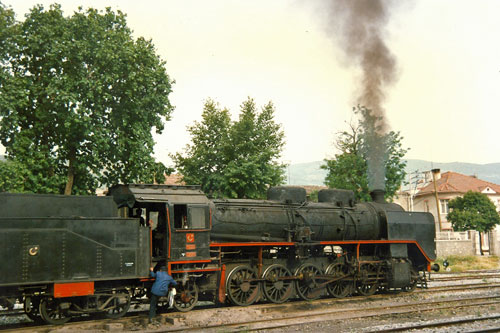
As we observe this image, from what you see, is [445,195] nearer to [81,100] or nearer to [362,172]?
[362,172]

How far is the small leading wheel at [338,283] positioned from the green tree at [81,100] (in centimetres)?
1067

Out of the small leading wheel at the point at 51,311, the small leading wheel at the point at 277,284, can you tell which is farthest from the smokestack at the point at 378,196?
the small leading wheel at the point at 51,311

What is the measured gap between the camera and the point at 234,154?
2823 centimetres

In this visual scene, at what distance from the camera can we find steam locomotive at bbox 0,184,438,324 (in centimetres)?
983

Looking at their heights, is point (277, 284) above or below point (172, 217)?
below

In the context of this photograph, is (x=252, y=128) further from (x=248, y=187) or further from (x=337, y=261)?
(x=337, y=261)

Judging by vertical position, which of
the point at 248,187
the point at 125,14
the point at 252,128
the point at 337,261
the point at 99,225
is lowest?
the point at 337,261

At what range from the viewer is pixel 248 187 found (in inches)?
1062

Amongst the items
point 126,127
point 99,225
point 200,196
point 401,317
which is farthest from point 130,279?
point 126,127

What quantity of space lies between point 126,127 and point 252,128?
931 cm

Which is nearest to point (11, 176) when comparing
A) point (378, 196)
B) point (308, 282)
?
point (308, 282)

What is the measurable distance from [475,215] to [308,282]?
3449 cm

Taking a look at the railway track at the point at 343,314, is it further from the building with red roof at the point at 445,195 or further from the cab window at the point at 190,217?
the building with red roof at the point at 445,195

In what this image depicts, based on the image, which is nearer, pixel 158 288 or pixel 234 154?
pixel 158 288
